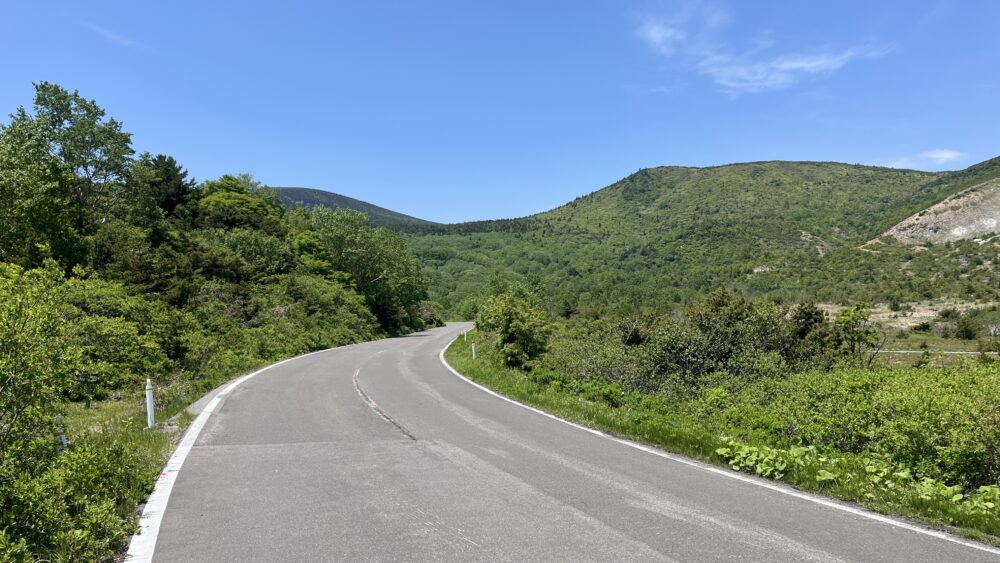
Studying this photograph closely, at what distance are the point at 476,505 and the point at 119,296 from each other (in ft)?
62.0

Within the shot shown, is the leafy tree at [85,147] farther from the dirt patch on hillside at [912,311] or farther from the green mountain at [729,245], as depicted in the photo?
the dirt patch on hillside at [912,311]

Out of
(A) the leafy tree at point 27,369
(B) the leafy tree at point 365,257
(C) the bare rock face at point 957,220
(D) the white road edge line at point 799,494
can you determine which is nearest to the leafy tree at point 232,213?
(B) the leafy tree at point 365,257

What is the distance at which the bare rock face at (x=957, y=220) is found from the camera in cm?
8106

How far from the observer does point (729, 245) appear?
104062 millimetres

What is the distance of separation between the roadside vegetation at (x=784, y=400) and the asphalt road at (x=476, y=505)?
0.76m

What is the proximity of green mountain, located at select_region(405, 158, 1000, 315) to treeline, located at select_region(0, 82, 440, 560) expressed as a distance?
77.5 ft

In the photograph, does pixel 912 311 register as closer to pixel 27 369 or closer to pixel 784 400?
pixel 784 400

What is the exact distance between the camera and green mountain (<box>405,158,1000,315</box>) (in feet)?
210

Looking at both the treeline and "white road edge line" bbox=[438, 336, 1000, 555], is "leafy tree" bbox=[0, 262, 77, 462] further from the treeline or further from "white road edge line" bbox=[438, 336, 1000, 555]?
"white road edge line" bbox=[438, 336, 1000, 555]

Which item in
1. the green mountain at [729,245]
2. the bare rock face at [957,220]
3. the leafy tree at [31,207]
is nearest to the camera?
the leafy tree at [31,207]

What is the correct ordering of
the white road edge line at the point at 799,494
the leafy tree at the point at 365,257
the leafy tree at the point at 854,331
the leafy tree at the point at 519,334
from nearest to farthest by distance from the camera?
the white road edge line at the point at 799,494
the leafy tree at the point at 854,331
the leafy tree at the point at 519,334
the leafy tree at the point at 365,257

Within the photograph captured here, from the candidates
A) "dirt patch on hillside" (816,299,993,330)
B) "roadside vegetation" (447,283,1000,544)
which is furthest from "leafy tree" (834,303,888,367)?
"dirt patch on hillside" (816,299,993,330)

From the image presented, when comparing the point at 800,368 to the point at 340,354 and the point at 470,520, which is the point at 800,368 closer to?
the point at 470,520

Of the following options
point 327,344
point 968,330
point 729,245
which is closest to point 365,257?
point 327,344
